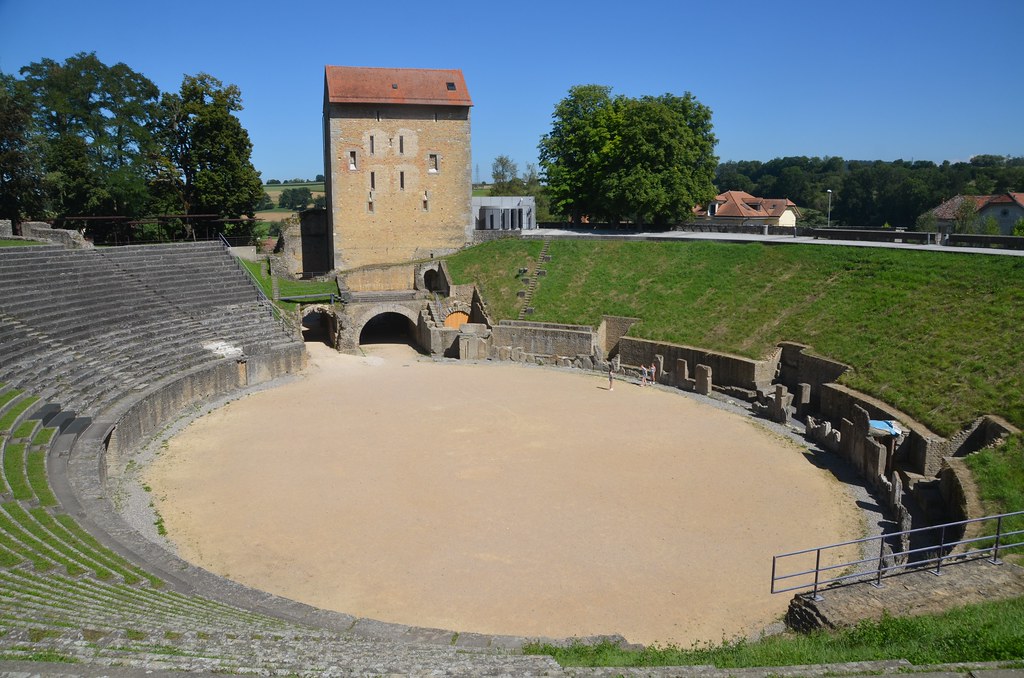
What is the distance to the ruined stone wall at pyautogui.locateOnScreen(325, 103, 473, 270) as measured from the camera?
41.4m

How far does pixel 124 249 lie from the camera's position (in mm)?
32969

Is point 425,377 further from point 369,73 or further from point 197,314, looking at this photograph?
point 369,73

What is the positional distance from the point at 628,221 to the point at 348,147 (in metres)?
19.7

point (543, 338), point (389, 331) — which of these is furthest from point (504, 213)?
point (543, 338)

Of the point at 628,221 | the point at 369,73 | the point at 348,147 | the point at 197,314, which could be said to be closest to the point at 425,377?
the point at 197,314

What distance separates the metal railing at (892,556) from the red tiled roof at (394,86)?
33564 millimetres

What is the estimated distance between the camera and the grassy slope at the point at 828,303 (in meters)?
20.9

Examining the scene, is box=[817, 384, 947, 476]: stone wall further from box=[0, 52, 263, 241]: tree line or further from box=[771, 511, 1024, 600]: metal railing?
box=[0, 52, 263, 241]: tree line

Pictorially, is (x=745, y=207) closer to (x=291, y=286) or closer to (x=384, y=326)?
(x=384, y=326)

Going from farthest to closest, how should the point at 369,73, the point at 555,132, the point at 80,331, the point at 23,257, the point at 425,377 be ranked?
the point at 555,132
the point at 369,73
the point at 425,377
the point at 23,257
the point at 80,331

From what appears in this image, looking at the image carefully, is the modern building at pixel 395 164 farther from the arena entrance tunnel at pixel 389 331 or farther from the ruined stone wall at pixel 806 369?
the ruined stone wall at pixel 806 369

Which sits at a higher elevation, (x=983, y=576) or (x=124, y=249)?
(x=124, y=249)

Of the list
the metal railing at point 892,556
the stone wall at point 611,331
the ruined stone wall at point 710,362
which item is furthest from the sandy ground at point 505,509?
the stone wall at point 611,331

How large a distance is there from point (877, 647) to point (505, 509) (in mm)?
8801
